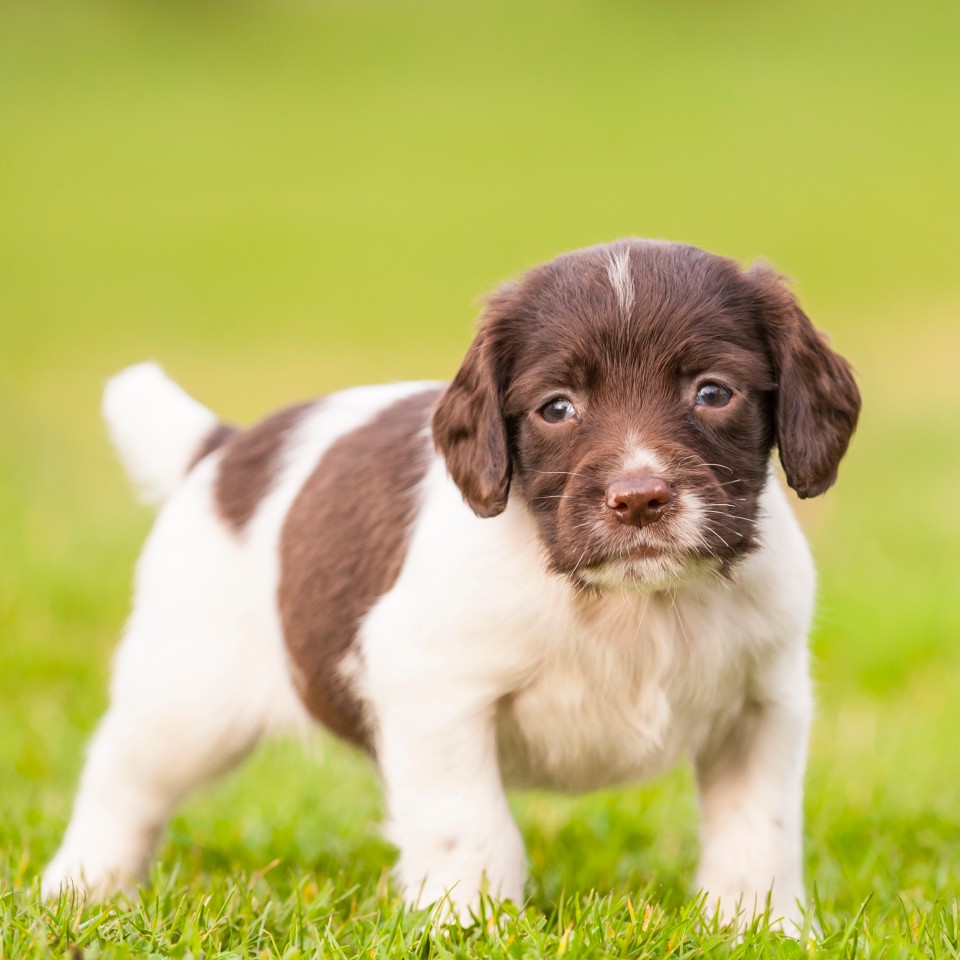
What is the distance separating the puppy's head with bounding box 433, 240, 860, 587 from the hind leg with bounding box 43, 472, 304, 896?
122cm

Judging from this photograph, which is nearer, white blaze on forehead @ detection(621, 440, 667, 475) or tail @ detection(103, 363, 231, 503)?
white blaze on forehead @ detection(621, 440, 667, 475)

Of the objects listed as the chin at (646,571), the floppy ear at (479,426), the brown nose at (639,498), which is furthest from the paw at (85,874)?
the brown nose at (639,498)

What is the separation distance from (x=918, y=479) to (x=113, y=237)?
62.3 feet

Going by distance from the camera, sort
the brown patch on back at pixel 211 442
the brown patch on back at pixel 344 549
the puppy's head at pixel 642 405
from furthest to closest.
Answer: the brown patch on back at pixel 211 442, the brown patch on back at pixel 344 549, the puppy's head at pixel 642 405

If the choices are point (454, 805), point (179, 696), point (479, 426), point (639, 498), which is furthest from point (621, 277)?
point (179, 696)

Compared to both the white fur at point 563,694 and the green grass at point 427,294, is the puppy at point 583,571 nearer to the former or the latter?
the white fur at point 563,694

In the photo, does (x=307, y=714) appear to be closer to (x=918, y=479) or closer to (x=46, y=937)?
(x=46, y=937)

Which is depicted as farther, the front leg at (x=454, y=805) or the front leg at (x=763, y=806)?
the front leg at (x=763, y=806)

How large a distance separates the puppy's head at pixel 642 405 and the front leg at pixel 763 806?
621 mm

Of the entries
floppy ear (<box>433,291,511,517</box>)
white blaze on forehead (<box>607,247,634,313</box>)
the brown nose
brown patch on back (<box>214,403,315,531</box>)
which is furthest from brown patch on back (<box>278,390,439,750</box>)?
the brown nose

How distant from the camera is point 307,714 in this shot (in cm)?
488

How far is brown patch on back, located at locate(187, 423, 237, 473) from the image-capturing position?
5477 mm

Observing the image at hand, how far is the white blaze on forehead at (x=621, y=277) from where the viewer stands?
12.7 ft

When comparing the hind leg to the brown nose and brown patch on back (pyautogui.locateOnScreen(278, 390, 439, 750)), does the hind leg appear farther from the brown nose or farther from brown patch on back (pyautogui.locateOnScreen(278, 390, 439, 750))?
the brown nose
